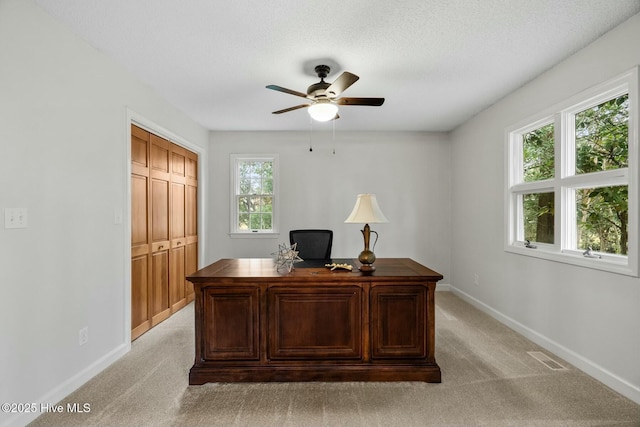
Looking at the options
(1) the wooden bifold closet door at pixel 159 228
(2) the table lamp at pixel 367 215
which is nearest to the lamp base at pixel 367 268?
(2) the table lamp at pixel 367 215

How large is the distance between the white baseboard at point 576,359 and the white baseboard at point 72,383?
12.4 feet

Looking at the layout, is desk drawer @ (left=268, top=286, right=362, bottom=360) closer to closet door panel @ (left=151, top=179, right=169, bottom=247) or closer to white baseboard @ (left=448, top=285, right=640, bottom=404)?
white baseboard @ (left=448, top=285, right=640, bottom=404)

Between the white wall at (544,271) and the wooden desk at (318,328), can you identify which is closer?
the white wall at (544,271)

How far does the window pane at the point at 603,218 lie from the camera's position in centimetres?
231

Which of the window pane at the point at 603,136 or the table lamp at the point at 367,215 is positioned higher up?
the window pane at the point at 603,136

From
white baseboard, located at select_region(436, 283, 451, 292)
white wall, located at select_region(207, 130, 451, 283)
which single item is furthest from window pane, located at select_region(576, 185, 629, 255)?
white baseboard, located at select_region(436, 283, 451, 292)

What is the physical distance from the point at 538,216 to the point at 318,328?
8.22 feet

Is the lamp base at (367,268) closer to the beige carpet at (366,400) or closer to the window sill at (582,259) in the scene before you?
the beige carpet at (366,400)

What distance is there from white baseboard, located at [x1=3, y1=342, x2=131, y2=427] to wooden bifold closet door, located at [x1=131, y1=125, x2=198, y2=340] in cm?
39

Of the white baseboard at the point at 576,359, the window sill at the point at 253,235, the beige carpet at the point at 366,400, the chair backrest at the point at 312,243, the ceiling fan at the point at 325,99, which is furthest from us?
the window sill at the point at 253,235

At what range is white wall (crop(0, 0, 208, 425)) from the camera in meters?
1.81

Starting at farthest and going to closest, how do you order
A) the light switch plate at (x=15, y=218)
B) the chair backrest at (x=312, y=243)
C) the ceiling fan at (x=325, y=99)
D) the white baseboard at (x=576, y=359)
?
the chair backrest at (x=312, y=243), the ceiling fan at (x=325, y=99), the white baseboard at (x=576, y=359), the light switch plate at (x=15, y=218)

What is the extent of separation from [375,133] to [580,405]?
13.1 ft

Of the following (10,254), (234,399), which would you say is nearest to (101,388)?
(234,399)
